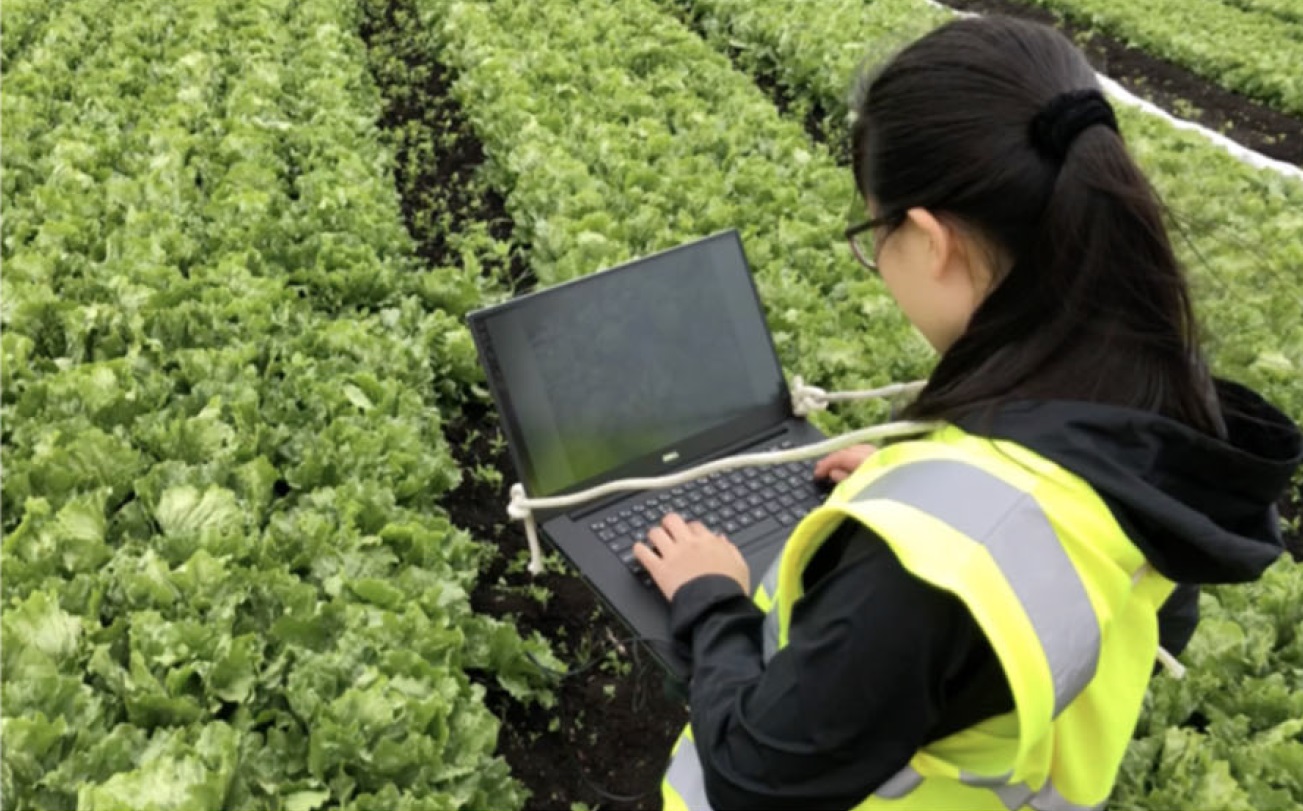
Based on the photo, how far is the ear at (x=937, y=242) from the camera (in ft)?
4.48

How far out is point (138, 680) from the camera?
7.11 ft

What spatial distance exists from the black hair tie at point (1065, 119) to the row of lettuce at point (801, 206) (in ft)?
0.85

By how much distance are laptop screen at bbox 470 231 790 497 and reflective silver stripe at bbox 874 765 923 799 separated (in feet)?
3.49

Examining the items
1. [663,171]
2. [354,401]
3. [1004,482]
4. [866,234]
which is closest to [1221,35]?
Result: [663,171]

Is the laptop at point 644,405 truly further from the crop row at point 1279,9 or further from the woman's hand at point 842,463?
the crop row at point 1279,9

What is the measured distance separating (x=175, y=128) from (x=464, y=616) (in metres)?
3.60

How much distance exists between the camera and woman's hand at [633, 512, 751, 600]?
1.88 meters

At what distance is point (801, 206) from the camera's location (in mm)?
5258

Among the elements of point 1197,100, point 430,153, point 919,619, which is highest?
point 919,619

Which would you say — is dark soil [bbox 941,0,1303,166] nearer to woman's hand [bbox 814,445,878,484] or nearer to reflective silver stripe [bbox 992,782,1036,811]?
woman's hand [bbox 814,445,878,484]

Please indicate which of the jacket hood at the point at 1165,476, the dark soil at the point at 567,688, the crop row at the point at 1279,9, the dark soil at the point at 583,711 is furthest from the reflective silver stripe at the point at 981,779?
the crop row at the point at 1279,9

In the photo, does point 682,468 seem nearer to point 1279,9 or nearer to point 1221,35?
point 1221,35

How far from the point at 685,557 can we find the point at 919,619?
0.74 meters

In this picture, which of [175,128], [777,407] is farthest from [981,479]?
[175,128]
